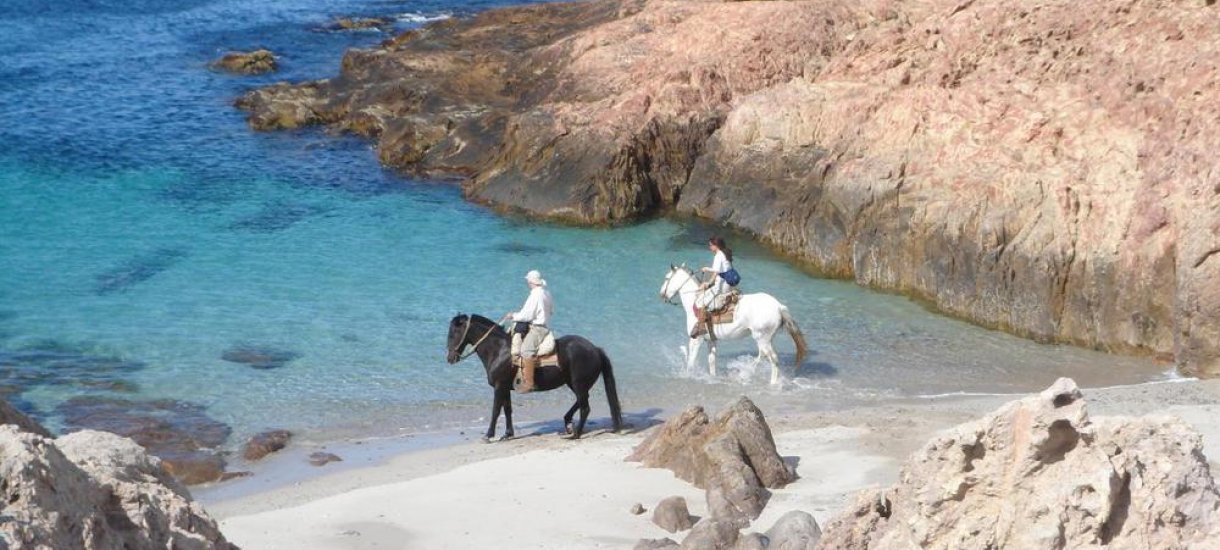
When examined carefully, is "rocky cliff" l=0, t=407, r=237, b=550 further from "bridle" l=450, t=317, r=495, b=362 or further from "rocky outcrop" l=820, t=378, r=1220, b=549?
"bridle" l=450, t=317, r=495, b=362

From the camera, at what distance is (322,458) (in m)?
16.8

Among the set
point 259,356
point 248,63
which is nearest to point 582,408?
point 259,356

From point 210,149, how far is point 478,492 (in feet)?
68.9

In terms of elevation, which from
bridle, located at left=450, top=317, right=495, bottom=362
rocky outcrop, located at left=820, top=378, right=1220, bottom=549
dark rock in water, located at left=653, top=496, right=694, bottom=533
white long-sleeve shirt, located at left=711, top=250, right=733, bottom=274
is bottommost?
dark rock in water, located at left=653, top=496, right=694, bottom=533

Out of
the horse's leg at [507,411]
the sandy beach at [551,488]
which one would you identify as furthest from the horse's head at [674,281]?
the horse's leg at [507,411]

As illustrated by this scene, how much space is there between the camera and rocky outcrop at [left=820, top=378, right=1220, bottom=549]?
7266mm

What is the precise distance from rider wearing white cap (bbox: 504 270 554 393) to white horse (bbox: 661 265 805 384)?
3375mm

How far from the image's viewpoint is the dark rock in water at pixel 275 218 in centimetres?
2783

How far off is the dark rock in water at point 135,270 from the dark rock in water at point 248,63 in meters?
14.8

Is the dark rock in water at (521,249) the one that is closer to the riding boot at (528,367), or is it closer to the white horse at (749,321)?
the white horse at (749,321)

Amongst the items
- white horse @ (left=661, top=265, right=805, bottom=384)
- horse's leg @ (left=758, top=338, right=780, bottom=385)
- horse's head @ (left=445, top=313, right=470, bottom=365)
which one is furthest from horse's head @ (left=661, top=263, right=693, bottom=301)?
horse's head @ (left=445, top=313, right=470, bottom=365)

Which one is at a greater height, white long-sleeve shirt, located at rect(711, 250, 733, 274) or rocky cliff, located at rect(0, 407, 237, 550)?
rocky cliff, located at rect(0, 407, 237, 550)

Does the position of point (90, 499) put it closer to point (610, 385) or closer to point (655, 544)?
point (655, 544)

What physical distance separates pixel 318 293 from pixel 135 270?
3.71m
